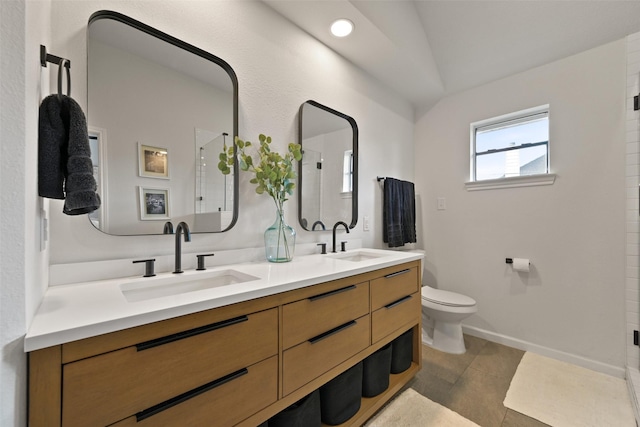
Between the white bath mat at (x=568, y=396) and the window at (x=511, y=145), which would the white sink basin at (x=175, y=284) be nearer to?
the white bath mat at (x=568, y=396)

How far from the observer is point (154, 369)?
702 millimetres

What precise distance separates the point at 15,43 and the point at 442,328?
8.91 ft

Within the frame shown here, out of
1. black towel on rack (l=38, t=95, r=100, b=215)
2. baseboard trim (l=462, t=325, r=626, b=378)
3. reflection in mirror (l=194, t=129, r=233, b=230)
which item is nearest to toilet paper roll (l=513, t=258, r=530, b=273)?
baseboard trim (l=462, t=325, r=626, b=378)

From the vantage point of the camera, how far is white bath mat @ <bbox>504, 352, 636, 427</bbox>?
148 cm

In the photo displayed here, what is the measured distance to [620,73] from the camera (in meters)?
1.87

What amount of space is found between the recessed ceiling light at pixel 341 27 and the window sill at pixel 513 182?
68.1 inches

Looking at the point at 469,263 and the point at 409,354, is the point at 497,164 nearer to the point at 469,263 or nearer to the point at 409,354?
the point at 469,263

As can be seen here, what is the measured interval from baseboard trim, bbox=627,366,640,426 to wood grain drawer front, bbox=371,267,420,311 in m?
1.28

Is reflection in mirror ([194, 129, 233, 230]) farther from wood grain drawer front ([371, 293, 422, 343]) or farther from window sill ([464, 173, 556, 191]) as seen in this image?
window sill ([464, 173, 556, 191])

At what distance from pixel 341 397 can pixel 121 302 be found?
1.07 metres

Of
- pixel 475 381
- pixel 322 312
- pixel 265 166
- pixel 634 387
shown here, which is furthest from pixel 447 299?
pixel 265 166

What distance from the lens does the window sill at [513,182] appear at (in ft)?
7.04

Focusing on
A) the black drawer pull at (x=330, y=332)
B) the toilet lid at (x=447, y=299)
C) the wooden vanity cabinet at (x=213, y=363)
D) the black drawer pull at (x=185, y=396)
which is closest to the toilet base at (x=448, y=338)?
the toilet lid at (x=447, y=299)

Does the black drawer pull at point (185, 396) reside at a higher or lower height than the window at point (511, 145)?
lower
